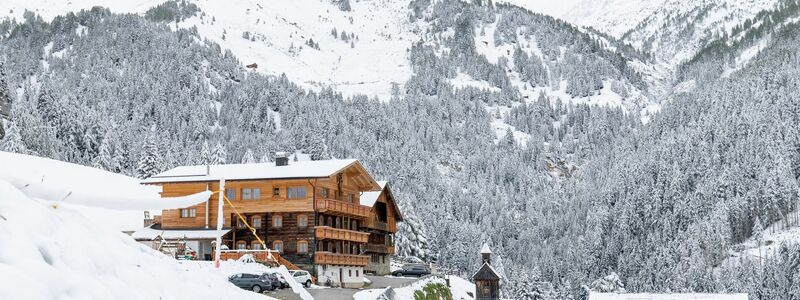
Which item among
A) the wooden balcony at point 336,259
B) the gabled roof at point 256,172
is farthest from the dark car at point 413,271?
the gabled roof at point 256,172

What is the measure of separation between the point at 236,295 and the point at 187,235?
154ft

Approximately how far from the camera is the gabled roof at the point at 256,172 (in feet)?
186

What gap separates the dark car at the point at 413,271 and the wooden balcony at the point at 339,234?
841cm

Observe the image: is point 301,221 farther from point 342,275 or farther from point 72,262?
point 72,262

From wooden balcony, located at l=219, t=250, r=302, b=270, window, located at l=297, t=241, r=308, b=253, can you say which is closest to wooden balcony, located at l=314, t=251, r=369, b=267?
window, located at l=297, t=241, r=308, b=253

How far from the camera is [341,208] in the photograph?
5872 centimetres

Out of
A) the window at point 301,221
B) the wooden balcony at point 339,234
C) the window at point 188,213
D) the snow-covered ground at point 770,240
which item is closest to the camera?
the wooden balcony at point 339,234

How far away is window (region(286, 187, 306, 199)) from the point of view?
5688 centimetres

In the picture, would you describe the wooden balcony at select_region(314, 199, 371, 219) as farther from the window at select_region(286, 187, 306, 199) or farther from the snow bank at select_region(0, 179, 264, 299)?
the snow bank at select_region(0, 179, 264, 299)

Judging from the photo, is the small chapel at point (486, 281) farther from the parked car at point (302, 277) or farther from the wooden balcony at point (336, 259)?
the wooden balcony at point (336, 259)

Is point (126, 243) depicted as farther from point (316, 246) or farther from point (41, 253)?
point (316, 246)

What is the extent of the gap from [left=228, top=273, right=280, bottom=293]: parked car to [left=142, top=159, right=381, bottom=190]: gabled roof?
14.2 meters

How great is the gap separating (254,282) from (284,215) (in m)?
16.8

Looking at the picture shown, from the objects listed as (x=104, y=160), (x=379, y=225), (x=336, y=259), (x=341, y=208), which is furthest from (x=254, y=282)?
(x=104, y=160)
